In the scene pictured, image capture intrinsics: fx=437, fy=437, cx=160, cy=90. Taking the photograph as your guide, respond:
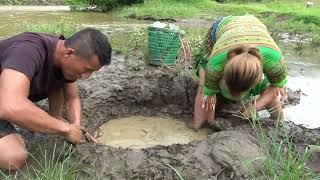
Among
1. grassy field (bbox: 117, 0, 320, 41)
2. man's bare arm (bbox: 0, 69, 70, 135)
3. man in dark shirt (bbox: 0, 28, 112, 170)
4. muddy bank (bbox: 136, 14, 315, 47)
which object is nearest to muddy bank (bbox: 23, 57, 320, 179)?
man in dark shirt (bbox: 0, 28, 112, 170)

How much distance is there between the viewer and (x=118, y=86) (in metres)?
5.33

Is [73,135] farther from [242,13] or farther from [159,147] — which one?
[242,13]

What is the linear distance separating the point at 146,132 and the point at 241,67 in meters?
1.63

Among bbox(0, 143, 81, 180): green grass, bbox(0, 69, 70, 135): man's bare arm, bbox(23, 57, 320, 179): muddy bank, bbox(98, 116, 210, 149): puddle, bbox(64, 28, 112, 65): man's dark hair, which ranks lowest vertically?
bbox(98, 116, 210, 149): puddle

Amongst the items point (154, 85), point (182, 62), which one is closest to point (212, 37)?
point (154, 85)

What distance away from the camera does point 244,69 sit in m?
3.46

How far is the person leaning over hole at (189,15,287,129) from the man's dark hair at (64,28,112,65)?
3.38 ft

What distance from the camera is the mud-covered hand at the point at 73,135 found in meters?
3.27

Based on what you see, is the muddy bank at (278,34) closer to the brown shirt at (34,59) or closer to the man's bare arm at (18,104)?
the brown shirt at (34,59)

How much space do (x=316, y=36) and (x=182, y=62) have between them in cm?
453

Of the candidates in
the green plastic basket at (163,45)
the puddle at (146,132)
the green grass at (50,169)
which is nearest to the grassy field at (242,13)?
the green plastic basket at (163,45)

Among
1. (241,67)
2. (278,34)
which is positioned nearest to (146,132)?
(241,67)

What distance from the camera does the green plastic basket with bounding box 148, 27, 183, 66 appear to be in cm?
630

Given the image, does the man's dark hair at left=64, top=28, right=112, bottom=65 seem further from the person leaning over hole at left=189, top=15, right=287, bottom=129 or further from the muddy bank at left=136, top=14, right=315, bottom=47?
the muddy bank at left=136, top=14, right=315, bottom=47
